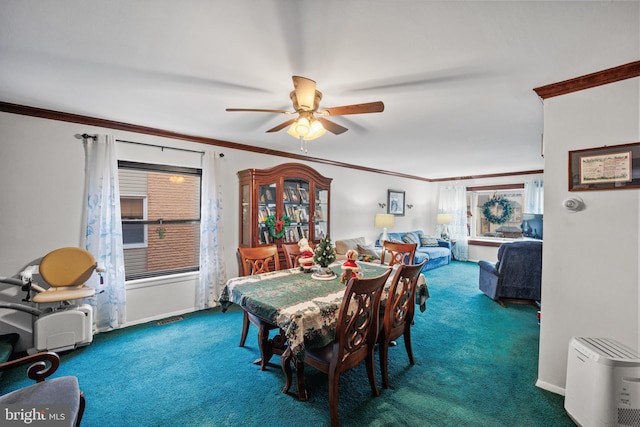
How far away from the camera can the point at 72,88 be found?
7.02ft

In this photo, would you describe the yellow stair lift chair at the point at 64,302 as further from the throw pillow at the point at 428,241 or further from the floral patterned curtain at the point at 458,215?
the floral patterned curtain at the point at 458,215

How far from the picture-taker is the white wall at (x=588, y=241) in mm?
1699

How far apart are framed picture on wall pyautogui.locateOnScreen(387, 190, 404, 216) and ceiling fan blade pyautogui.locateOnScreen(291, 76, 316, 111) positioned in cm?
495

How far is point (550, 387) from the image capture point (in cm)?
199

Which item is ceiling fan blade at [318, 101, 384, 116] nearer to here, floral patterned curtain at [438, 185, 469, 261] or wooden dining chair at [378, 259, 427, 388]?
wooden dining chair at [378, 259, 427, 388]

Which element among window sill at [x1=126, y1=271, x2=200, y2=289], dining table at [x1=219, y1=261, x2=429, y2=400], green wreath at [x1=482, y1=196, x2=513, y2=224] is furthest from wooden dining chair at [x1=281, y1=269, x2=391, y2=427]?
green wreath at [x1=482, y1=196, x2=513, y2=224]

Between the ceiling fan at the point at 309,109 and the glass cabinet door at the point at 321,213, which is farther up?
the ceiling fan at the point at 309,109

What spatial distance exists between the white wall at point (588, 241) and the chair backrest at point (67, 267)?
4035 mm

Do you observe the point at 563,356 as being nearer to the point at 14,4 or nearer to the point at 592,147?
the point at 592,147

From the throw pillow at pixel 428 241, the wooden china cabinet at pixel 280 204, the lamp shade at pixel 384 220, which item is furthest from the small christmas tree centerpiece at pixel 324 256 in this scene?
the throw pillow at pixel 428 241

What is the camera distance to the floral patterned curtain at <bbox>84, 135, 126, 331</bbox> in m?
2.83

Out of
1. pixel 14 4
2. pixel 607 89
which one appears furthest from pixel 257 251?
pixel 607 89

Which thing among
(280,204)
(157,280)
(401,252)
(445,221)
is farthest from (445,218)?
(157,280)

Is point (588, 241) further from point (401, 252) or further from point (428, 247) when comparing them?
point (428, 247)
